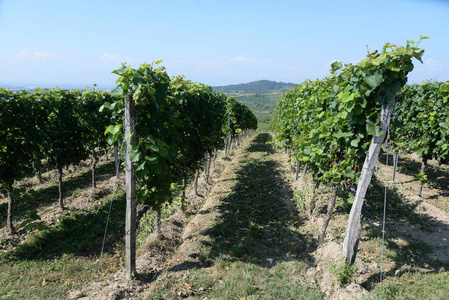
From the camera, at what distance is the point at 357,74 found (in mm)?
4012

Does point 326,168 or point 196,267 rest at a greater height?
point 326,168

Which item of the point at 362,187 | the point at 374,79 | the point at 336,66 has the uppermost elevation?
the point at 336,66

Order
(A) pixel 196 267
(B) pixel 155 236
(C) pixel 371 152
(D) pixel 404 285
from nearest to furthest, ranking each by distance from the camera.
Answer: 1. (C) pixel 371 152
2. (D) pixel 404 285
3. (A) pixel 196 267
4. (B) pixel 155 236

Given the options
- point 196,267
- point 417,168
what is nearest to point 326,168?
point 196,267

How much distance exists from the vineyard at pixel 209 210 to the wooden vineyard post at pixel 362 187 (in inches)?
0.8

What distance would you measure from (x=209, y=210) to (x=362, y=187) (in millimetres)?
4852

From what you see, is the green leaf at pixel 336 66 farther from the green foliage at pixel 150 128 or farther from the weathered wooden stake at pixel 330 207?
the green foliage at pixel 150 128

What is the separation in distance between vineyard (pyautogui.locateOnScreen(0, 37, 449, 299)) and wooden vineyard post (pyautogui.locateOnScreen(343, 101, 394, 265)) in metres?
0.02

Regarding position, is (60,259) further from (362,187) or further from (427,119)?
(427,119)

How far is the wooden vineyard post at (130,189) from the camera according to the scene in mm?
3967

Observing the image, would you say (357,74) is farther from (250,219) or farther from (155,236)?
(155,236)

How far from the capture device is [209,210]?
7828 mm

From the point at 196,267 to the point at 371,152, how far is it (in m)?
3.91

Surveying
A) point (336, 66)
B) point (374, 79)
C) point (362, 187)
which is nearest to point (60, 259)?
point (362, 187)
